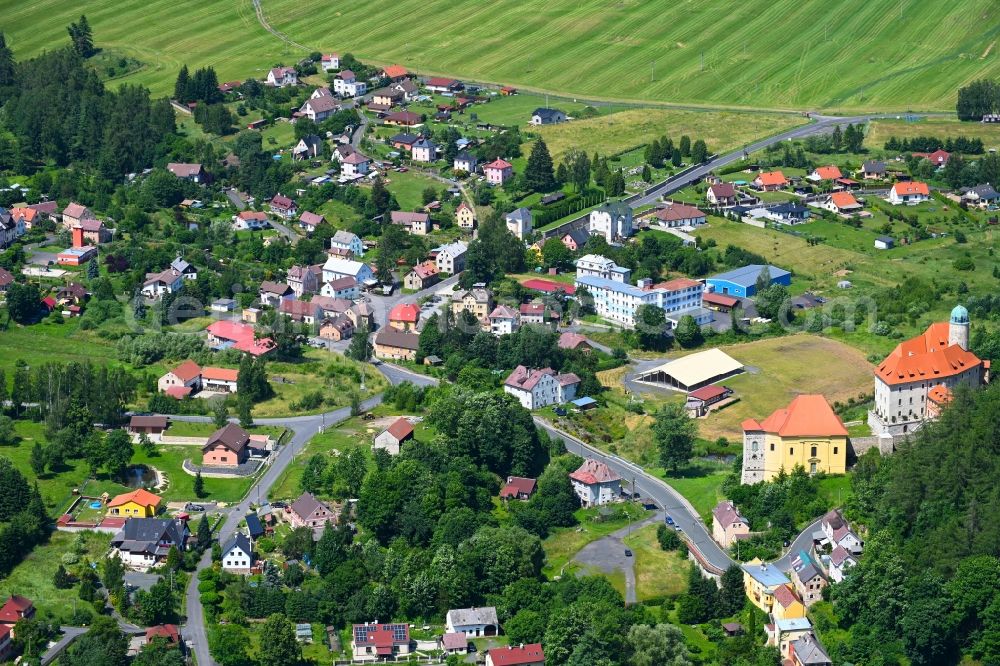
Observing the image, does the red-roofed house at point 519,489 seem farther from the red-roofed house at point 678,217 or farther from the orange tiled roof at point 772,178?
the orange tiled roof at point 772,178

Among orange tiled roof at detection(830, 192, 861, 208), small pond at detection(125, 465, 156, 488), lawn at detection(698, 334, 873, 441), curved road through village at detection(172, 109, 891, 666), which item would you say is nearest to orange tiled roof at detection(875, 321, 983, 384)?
lawn at detection(698, 334, 873, 441)

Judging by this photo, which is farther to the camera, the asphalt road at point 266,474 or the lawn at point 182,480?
the lawn at point 182,480

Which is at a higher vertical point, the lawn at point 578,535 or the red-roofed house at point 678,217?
the lawn at point 578,535

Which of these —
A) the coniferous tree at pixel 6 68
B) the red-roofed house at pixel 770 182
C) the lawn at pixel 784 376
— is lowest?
the red-roofed house at pixel 770 182

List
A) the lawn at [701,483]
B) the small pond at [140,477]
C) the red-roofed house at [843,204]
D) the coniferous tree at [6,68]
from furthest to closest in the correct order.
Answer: the coniferous tree at [6,68], the red-roofed house at [843,204], the small pond at [140,477], the lawn at [701,483]

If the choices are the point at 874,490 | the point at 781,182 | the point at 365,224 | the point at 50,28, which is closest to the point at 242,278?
the point at 365,224

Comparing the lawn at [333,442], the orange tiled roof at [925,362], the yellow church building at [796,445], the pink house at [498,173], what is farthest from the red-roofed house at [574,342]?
the pink house at [498,173]

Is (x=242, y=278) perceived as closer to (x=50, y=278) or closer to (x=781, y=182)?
(x=50, y=278)
